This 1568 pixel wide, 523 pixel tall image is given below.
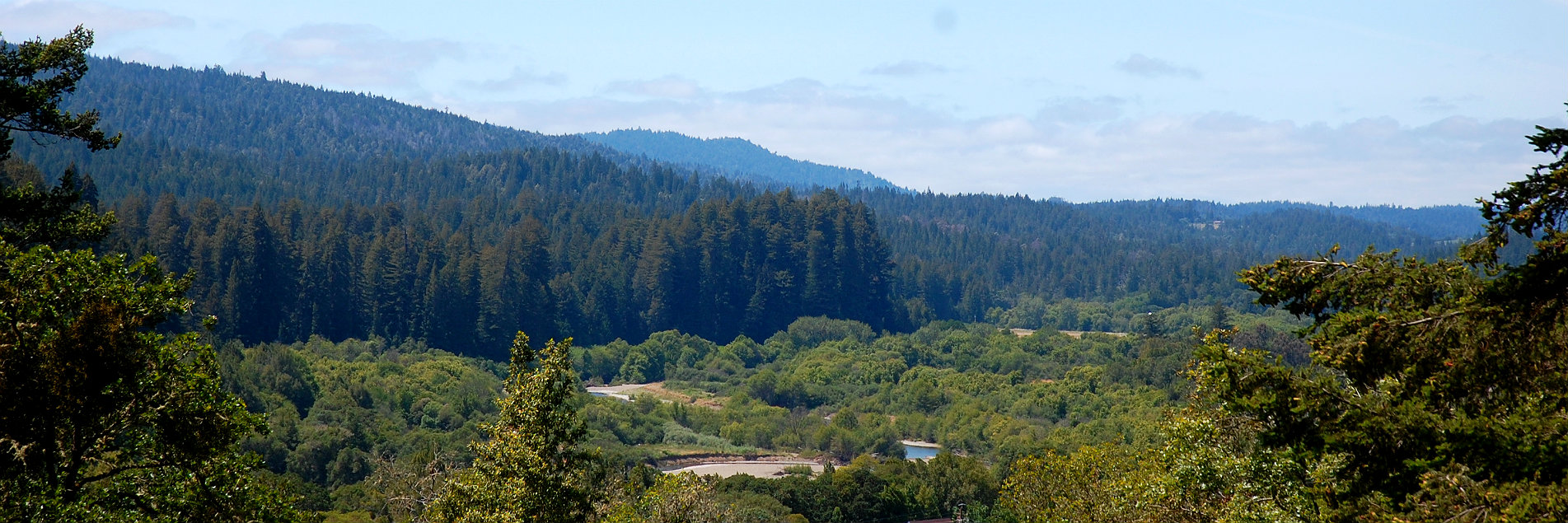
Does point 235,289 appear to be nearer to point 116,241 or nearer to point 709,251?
point 116,241

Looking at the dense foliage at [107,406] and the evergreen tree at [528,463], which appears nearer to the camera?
the dense foliage at [107,406]

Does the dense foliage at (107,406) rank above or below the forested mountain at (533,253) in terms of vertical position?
above

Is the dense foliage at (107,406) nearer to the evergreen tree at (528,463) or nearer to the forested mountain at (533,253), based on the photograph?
the evergreen tree at (528,463)

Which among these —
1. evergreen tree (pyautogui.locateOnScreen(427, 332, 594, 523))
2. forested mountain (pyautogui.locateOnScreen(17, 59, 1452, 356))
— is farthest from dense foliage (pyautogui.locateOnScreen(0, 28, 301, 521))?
forested mountain (pyautogui.locateOnScreen(17, 59, 1452, 356))

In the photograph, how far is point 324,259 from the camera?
3757 inches

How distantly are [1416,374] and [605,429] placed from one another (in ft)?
193

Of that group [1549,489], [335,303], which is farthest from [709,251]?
[1549,489]

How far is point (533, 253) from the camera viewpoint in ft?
359

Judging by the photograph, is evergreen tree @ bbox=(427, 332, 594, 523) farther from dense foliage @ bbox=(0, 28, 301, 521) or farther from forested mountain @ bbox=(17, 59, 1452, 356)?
forested mountain @ bbox=(17, 59, 1452, 356)

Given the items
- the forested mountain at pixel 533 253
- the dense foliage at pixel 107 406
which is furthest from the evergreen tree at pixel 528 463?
the forested mountain at pixel 533 253

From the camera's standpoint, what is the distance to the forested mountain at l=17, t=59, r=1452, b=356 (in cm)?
9162

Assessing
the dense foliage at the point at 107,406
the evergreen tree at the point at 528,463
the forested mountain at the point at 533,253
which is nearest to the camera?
the dense foliage at the point at 107,406

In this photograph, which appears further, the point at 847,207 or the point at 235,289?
the point at 847,207

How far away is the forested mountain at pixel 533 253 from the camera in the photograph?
91625 mm
